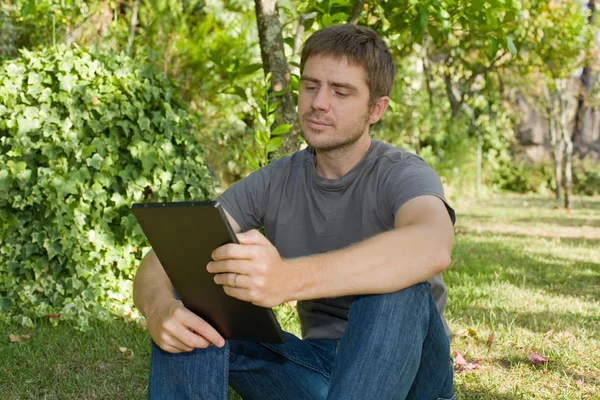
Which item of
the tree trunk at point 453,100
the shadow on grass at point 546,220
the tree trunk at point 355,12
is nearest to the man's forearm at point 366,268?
the tree trunk at point 355,12

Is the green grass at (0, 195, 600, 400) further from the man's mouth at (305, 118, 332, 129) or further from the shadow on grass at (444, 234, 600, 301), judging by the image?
the man's mouth at (305, 118, 332, 129)

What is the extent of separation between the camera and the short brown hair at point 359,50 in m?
2.31

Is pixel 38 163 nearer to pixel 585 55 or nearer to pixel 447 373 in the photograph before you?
pixel 447 373

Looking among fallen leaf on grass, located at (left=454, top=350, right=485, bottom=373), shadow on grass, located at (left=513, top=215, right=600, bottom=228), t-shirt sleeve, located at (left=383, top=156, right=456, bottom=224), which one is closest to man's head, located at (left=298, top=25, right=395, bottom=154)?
t-shirt sleeve, located at (left=383, top=156, right=456, bottom=224)

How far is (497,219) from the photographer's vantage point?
975 cm

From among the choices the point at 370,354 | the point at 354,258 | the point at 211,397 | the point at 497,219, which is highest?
the point at 354,258

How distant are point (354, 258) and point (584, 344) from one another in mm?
2197

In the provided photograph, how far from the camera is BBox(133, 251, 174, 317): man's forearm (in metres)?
2.06

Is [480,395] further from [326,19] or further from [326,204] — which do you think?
[326,19]

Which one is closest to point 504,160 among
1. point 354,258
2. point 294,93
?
point 294,93

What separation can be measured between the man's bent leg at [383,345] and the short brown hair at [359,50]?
0.82 m

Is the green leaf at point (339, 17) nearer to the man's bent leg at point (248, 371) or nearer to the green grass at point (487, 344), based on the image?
the green grass at point (487, 344)

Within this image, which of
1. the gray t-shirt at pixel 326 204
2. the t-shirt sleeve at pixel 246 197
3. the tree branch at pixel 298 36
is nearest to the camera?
the gray t-shirt at pixel 326 204

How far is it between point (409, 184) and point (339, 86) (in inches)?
18.5
